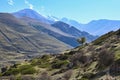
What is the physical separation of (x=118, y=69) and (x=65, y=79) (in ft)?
25.0

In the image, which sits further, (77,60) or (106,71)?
(77,60)

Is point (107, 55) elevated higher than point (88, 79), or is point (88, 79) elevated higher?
point (107, 55)

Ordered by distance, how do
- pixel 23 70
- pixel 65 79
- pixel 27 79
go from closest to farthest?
pixel 65 79 → pixel 27 79 → pixel 23 70

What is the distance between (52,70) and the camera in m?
54.4

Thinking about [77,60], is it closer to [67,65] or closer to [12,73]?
[67,65]

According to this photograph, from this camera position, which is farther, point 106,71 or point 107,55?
point 107,55

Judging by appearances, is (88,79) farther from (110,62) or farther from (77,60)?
(77,60)

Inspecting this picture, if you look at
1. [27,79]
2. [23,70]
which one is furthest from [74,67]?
[23,70]

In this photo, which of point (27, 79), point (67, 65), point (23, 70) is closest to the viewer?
point (27, 79)

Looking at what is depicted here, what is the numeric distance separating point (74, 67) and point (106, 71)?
12.2 metres

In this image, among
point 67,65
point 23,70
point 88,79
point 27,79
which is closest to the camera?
point 88,79

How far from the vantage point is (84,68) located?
46.2 metres

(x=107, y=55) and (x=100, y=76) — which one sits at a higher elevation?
(x=107, y=55)

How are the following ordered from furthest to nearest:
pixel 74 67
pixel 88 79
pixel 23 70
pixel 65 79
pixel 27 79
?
pixel 23 70 < pixel 74 67 < pixel 27 79 < pixel 65 79 < pixel 88 79
